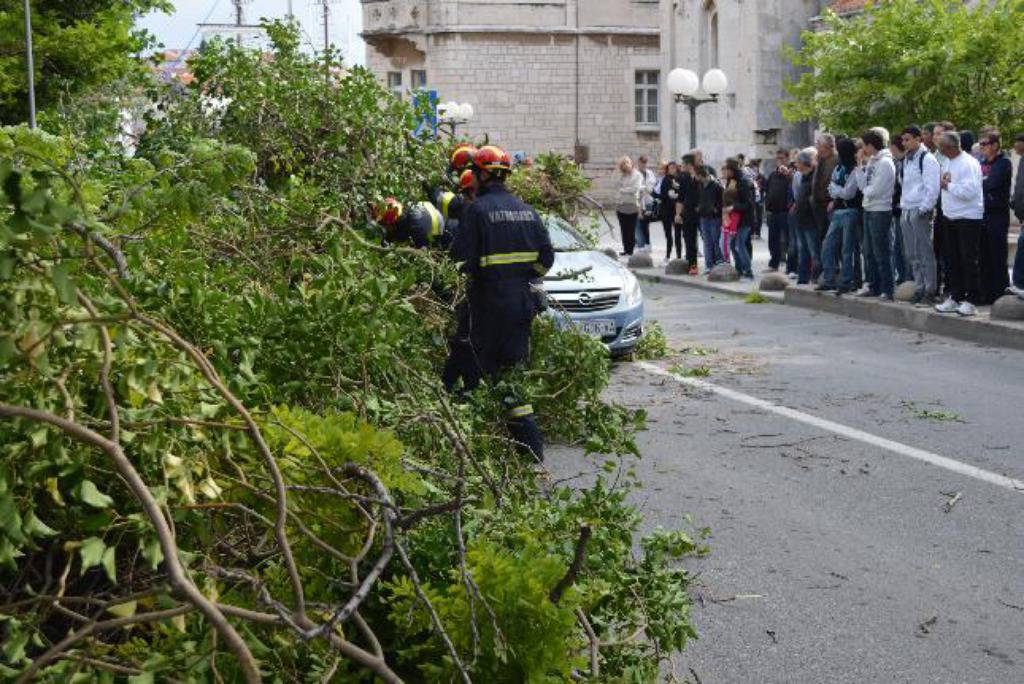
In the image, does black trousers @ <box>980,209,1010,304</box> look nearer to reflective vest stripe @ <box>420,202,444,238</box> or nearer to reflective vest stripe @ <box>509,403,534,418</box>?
reflective vest stripe @ <box>420,202,444,238</box>

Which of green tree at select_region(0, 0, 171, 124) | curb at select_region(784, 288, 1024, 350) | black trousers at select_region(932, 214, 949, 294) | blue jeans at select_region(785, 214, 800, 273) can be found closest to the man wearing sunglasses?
black trousers at select_region(932, 214, 949, 294)

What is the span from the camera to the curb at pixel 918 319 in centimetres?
1481

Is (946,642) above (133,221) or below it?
below

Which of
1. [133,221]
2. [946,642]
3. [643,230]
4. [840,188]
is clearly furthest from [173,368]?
[643,230]

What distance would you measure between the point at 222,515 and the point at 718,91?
2585 centimetres

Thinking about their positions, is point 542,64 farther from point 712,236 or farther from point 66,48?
point 66,48

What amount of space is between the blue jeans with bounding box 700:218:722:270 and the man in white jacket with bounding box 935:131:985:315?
7.74m

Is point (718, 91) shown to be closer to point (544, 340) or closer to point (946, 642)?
point (544, 340)

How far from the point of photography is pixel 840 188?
59.5 ft

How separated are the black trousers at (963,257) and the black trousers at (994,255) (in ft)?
0.44

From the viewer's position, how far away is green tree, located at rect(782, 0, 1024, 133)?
20375 millimetres

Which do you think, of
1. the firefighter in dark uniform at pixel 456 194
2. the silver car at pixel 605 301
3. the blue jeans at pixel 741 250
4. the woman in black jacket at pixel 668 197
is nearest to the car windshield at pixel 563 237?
the silver car at pixel 605 301

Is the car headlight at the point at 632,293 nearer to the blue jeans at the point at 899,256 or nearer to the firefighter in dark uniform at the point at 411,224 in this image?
the blue jeans at the point at 899,256

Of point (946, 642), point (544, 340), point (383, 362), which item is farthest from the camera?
point (544, 340)
